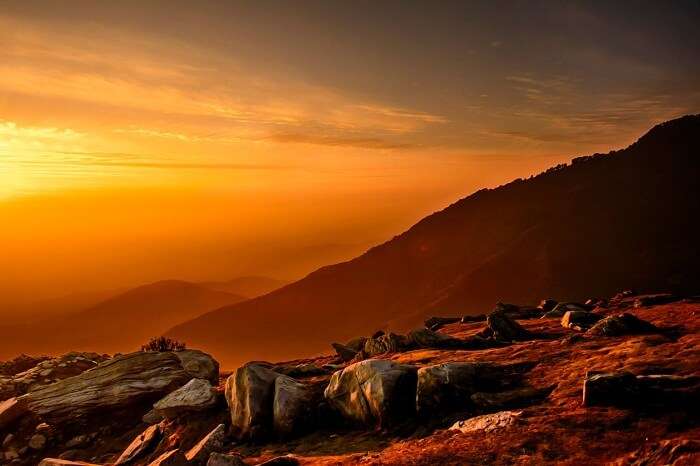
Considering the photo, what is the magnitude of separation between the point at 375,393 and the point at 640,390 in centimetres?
967

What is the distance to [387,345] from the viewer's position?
2984cm

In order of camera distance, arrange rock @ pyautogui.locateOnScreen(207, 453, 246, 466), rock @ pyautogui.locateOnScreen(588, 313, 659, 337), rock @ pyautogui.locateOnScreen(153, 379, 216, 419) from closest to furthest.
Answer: rock @ pyautogui.locateOnScreen(207, 453, 246, 466), rock @ pyautogui.locateOnScreen(153, 379, 216, 419), rock @ pyautogui.locateOnScreen(588, 313, 659, 337)

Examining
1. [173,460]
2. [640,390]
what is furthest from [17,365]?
[640,390]

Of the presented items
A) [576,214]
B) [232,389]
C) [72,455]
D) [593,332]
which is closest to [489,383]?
[593,332]

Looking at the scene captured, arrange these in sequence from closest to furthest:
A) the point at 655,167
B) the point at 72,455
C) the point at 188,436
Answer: the point at 188,436 → the point at 72,455 → the point at 655,167

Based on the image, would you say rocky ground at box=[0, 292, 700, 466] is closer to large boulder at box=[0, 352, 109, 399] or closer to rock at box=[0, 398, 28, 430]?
rock at box=[0, 398, 28, 430]

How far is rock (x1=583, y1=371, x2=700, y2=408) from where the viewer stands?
13.5 meters

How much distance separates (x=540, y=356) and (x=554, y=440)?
893 centimetres

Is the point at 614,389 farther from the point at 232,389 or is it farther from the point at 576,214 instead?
the point at 576,214

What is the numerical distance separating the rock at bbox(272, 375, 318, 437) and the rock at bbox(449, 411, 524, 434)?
7.16 metres

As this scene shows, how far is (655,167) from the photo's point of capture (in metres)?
171

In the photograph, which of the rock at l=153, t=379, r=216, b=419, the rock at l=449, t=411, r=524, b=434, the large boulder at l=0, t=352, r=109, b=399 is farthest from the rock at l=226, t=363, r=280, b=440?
the large boulder at l=0, t=352, r=109, b=399

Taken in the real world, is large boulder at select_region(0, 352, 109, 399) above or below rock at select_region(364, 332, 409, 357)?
below

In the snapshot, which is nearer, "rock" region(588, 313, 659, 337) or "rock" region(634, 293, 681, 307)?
"rock" region(588, 313, 659, 337)
